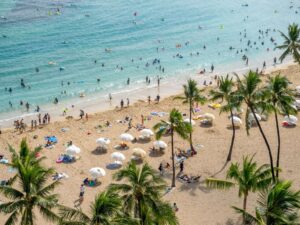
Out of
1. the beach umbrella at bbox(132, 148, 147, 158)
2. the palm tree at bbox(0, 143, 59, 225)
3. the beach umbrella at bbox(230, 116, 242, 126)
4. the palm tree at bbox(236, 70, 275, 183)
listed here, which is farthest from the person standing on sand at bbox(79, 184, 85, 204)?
the beach umbrella at bbox(230, 116, 242, 126)

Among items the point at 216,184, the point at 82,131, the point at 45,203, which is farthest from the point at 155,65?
the point at 45,203

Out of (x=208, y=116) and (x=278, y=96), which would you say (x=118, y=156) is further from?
(x=278, y=96)

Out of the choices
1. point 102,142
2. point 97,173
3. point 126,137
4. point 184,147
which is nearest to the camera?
point 97,173

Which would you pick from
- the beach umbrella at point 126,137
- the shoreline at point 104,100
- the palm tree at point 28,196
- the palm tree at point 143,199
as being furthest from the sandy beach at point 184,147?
the palm tree at point 143,199

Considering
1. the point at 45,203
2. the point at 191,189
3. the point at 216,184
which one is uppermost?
the point at 45,203

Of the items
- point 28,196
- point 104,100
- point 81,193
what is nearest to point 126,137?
point 81,193

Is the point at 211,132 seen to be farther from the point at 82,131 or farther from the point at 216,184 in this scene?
the point at 216,184

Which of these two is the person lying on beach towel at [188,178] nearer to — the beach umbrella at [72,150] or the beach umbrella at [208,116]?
the beach umbrella at [72,150]
